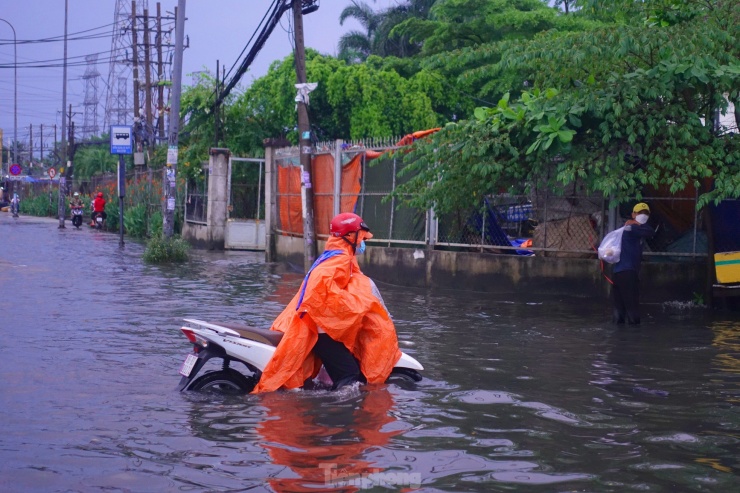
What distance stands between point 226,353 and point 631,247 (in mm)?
6235

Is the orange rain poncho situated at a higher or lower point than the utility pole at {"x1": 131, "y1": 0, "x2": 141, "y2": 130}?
lower

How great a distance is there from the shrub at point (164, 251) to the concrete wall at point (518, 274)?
20.4ft

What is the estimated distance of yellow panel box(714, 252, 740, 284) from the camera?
1233 cm

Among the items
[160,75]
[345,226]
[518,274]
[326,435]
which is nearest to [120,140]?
[518,274]

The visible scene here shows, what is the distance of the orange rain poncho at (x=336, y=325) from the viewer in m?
6.88

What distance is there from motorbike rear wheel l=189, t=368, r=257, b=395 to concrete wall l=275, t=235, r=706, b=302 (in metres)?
7.83

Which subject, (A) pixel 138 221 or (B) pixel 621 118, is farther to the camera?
(A) pixel 138 221

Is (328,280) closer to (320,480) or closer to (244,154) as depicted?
(320,480)

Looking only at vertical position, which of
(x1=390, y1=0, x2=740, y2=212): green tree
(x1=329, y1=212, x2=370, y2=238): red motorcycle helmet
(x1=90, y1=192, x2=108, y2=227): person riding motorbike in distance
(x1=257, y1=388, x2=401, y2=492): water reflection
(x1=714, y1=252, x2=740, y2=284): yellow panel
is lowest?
(x1=257, y1=388, x2=401, y2=492): water reflection

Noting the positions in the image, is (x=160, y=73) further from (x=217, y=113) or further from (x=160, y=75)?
(x=217, y=113)

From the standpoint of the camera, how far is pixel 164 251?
2147 cm

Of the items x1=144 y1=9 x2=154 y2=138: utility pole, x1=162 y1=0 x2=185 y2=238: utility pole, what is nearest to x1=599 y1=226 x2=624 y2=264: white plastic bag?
x1=162 y1=0 x2=185 y2=238: utility pole

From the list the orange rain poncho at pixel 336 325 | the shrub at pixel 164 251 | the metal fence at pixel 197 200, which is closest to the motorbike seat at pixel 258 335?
the orange rain poncho at pixel 336 325

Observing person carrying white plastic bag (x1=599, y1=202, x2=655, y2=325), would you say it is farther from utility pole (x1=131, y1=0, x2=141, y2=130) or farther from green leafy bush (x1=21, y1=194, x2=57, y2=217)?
green leafy bush (x1=21, y1=194, x2=57, y2=217)
